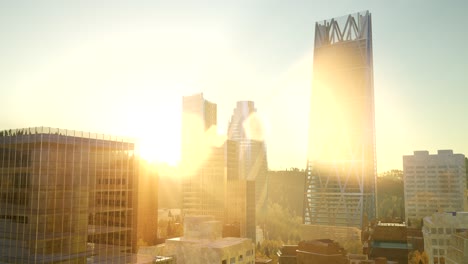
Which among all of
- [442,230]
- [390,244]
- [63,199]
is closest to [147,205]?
[390,244]

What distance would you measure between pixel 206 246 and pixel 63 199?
3832 centimetres

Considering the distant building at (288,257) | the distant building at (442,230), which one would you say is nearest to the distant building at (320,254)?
the distant building at (288,257)

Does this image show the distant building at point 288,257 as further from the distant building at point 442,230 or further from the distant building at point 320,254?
the distant building at point 442,230

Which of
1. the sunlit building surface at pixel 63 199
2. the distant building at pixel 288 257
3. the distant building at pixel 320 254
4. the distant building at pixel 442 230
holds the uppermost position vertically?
the sunlit building surface at pixel 63 199

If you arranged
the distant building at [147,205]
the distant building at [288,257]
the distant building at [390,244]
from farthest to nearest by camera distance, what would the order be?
the distant building at [147,205]
the distant building at [390,244]
the distant building at [288,257]

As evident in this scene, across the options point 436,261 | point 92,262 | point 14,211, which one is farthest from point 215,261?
point 436,261

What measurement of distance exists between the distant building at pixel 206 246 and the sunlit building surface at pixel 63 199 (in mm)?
19443

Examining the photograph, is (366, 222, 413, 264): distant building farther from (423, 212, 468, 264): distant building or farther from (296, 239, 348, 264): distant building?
(296, 239, 348, 264): distant building

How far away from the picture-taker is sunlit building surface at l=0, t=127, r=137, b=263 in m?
63.0

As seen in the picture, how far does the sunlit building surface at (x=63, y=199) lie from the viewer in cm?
6300

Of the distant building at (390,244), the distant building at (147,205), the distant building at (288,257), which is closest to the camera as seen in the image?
the distant building at (288,257)

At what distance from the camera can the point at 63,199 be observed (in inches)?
2625

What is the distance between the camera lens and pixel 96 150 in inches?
2938

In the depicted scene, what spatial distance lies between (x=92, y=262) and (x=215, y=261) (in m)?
30.3
